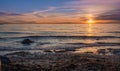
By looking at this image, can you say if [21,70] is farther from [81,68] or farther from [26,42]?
[26,42]

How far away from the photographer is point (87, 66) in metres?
13.4

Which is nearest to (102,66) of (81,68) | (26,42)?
(81,68)

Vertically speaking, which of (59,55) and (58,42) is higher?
(59,55)

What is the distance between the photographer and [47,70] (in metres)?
12.4

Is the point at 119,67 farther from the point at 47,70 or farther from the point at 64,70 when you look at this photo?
the point at 47,70

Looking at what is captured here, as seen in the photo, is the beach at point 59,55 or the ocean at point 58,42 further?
the ocean at point 58,42

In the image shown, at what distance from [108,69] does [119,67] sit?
83 centimetres

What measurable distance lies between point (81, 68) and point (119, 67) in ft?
6.95

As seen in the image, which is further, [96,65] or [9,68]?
[96,65]

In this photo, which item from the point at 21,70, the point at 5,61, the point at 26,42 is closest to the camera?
the point at 21,70

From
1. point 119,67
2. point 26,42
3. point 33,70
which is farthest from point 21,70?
point 26,42

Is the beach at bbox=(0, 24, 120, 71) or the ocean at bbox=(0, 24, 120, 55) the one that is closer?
the beach at bbox=(0, 24, 120, 71)

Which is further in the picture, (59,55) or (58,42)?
(58,42)

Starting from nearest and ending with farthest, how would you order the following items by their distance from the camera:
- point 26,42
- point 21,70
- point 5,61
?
point 21,70
point 5,61
point 26,42
